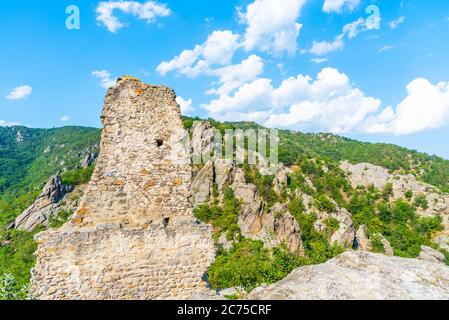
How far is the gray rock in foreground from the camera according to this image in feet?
12.2

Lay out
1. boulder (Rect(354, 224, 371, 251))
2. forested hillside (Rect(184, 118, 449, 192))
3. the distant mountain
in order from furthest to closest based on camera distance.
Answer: forested hillside (Rect(184, 118, 449, 192)) → the distant mountain → boulder (Rect(354, 224, 371, 251))

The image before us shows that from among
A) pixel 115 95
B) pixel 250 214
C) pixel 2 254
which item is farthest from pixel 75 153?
pixel 115 95

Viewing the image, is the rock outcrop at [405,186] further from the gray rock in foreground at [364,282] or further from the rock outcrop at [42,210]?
the gray rock in foreground at [364,282]

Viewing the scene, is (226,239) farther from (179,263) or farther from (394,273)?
(394,273)

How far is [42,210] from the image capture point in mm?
47188

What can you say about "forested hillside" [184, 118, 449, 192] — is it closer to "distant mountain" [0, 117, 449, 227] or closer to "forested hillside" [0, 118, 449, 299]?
"distant mountain" [0, 117, 449, 227]

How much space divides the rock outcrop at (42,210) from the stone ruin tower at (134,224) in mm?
45529

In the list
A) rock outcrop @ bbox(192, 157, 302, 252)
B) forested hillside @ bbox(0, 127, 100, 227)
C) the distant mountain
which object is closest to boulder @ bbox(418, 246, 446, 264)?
rock outcrop @ bbox(192, 157, 302, 252)

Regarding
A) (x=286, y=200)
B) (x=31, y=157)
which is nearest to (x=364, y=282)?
(x=286, y=200)

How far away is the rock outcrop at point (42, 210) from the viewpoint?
1831 inches

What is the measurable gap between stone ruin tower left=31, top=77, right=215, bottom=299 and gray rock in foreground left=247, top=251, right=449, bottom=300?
2776 mm
